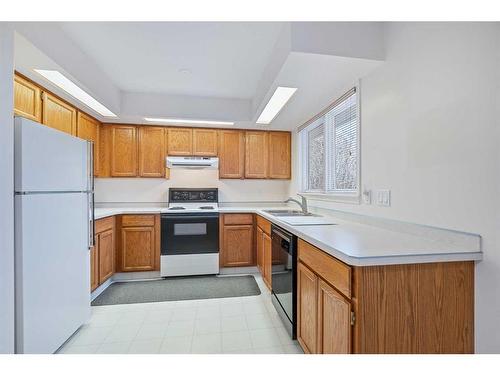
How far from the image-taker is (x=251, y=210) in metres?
3.41

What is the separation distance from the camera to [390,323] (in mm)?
1090

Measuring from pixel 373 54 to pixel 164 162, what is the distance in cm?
285

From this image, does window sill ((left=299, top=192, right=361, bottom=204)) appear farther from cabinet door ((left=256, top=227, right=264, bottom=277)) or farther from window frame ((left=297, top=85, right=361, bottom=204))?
cabinet door ((left=256, top=227, right=264, bottom=277))

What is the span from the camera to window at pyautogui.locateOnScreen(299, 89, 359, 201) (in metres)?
2.23

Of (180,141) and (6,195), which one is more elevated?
(180,141)

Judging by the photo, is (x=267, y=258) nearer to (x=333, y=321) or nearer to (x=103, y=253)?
(x=333, y=321)

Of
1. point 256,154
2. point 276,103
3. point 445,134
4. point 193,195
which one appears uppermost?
point 276,103

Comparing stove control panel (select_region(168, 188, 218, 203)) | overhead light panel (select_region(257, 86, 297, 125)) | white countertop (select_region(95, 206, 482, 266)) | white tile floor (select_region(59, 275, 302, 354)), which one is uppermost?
overhead light panel (select_region(257, 86, 297, 125))

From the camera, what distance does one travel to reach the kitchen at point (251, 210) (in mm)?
1144

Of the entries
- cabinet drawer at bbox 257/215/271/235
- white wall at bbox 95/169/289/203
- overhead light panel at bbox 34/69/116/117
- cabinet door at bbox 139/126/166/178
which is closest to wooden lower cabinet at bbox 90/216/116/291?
white wall at bbox 95/169/289/203

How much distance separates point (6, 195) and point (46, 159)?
0.33 meters

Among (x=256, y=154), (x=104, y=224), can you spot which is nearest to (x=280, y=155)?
(x=256, y=154)

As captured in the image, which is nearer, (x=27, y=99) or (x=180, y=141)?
(x=27, y=99)

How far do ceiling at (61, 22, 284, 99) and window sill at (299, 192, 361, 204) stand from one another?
147 centimetres
